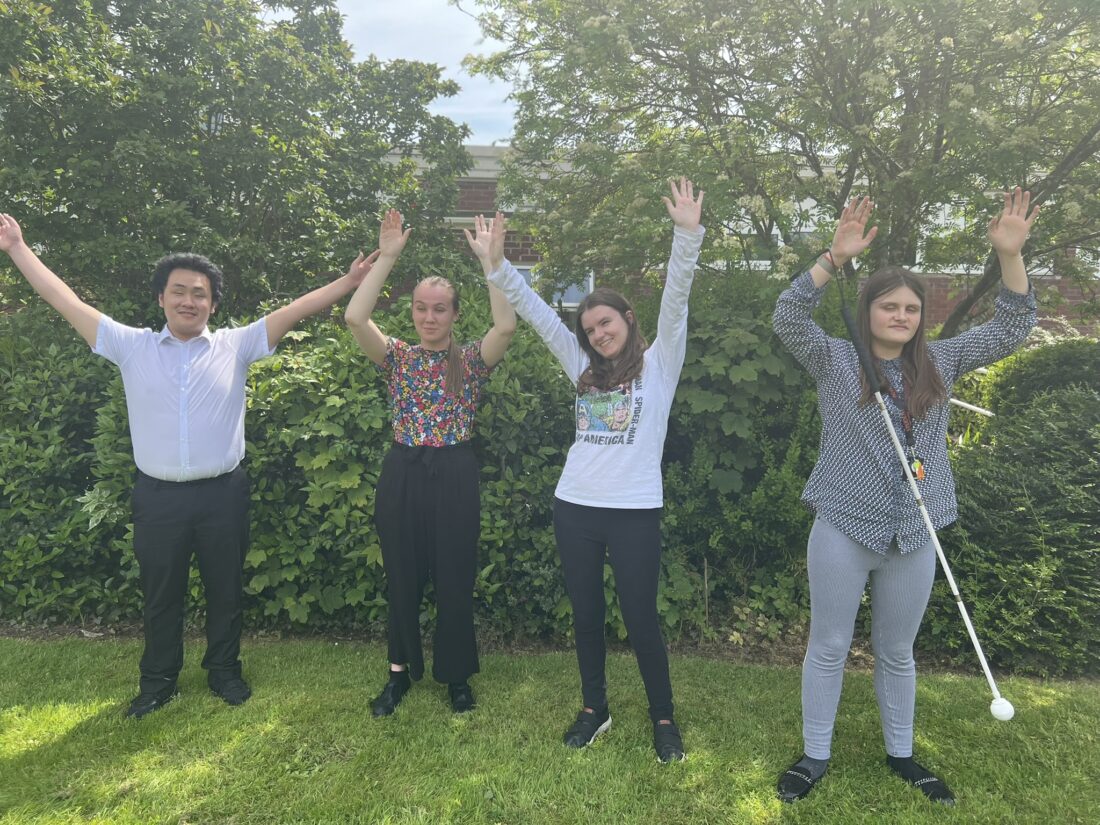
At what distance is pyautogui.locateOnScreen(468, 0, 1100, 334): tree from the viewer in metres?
4.25

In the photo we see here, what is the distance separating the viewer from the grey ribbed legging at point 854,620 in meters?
2.28

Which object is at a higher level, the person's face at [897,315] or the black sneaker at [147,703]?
the person's face at [897,315]

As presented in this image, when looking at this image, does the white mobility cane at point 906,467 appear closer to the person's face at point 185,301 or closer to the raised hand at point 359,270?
the raised hand at point 359,270

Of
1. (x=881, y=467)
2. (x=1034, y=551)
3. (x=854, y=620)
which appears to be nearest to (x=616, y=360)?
(x=881, y=467)

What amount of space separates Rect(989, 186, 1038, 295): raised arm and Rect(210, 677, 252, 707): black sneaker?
3719mm

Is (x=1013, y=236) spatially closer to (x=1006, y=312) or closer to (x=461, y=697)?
(x=1006, y=312)

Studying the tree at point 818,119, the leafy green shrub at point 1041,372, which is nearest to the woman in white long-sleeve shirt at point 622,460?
the tree at point 818,119

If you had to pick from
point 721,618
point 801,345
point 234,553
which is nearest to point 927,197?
point 801,345

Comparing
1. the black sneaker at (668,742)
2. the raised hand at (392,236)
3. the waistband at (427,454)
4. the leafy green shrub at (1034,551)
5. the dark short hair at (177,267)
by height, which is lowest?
the black sneaker at (668,742)

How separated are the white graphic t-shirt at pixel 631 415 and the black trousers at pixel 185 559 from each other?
1.58m

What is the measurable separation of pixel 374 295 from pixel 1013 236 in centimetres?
253

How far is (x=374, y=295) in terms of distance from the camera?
284 cm

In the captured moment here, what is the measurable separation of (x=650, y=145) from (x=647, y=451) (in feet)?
12.9

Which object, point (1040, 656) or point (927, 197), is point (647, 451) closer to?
point (1040, 656)
